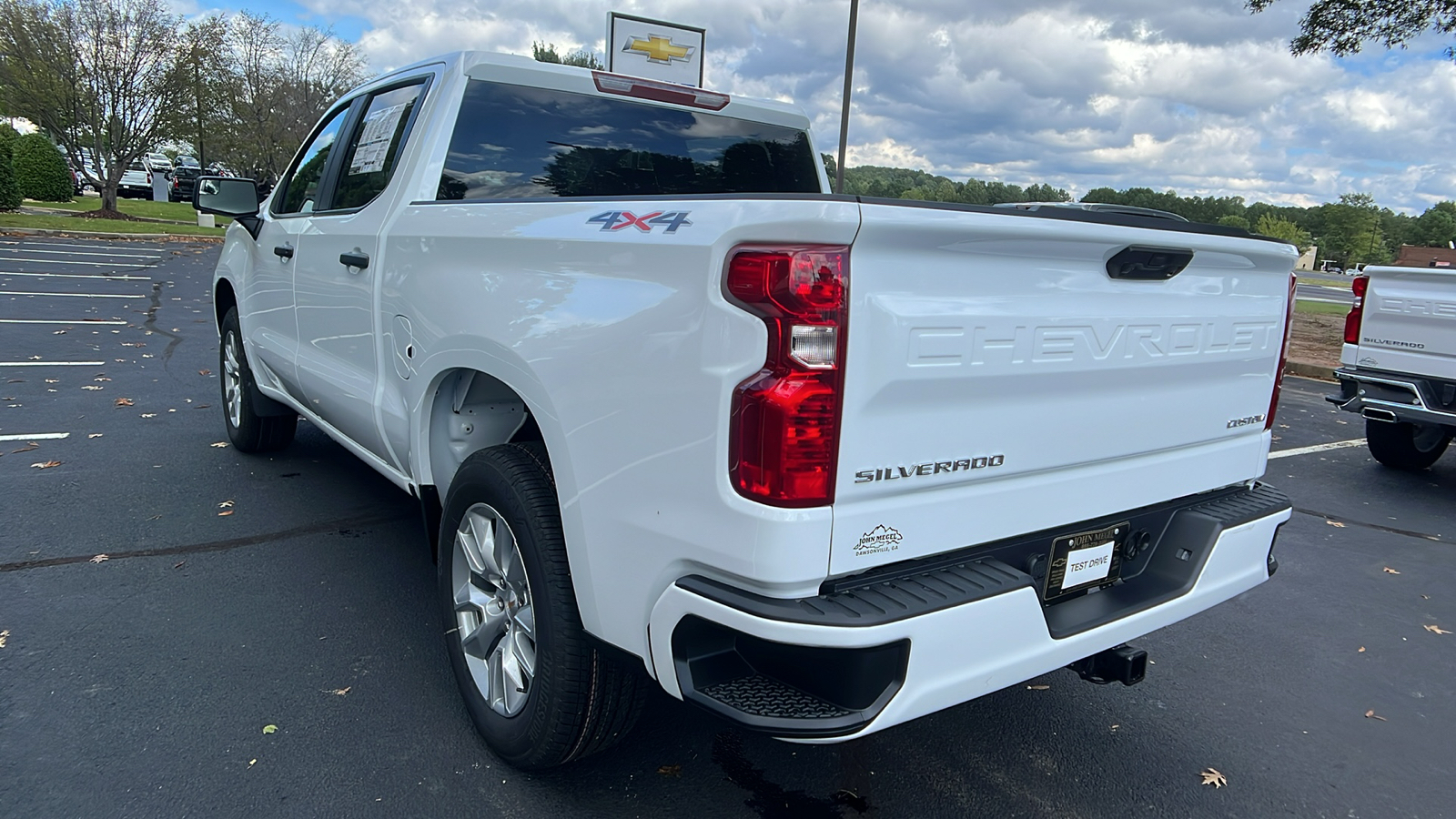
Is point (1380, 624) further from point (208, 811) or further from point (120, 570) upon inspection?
point (120, 570)

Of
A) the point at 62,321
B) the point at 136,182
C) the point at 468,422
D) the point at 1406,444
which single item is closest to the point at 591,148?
the point at 468,422

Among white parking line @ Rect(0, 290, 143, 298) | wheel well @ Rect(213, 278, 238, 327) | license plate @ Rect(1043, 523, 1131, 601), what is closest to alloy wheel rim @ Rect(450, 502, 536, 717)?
license plate @ Rect(1043, 523, 1131, 601)

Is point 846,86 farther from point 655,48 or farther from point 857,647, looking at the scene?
point 857,647

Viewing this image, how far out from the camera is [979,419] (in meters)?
2.11

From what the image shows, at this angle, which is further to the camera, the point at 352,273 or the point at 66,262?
the point at 66,262

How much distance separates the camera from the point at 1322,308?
24438mm

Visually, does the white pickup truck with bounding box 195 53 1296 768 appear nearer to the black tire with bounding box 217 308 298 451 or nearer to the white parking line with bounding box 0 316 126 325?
the black tire with bounding box 217 308 298 451

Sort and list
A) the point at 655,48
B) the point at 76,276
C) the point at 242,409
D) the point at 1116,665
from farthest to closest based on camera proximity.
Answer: the point at 76,276, the point at 655,48, the point at 242,409, the point at 1116,665

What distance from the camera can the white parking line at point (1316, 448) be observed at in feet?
24.5

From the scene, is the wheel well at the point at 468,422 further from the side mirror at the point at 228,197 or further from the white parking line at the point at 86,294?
the white parking line at the point at 86,294

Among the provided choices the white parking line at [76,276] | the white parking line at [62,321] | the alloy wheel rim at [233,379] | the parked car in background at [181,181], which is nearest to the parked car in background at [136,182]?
the parked car in background at [181,181]

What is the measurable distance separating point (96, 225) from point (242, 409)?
23179mm

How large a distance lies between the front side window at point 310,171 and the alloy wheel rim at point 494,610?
2314 millimetres

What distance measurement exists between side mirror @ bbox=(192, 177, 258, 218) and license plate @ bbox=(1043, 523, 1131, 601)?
4422 mm
